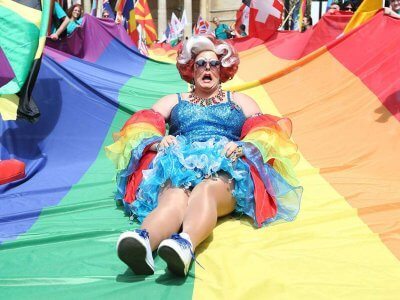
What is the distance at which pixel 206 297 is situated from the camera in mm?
1791

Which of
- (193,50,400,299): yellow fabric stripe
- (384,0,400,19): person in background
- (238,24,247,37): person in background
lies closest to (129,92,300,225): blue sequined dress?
(193,50,400,299): yellow fabric stripe

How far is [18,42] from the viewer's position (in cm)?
356

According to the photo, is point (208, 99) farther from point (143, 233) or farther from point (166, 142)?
point (143, 233)

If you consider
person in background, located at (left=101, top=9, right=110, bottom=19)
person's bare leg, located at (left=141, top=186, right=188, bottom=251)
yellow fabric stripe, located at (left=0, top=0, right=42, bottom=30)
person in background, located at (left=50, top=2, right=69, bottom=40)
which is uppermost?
yellow fabric stripe, located at (left=0, top=0, right=42, bottom=30)

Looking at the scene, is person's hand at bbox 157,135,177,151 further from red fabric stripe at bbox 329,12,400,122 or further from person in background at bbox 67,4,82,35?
person in background at bbox 67,4,82,35

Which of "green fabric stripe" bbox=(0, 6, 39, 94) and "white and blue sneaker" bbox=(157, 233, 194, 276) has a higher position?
"green fabric stripe" bbox=(0, 6, 39, 94)

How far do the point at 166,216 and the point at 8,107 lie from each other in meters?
1.96

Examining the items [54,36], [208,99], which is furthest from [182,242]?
[54,36]

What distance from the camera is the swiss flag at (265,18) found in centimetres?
879

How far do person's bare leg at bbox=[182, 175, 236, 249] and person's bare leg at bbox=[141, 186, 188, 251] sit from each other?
36mm

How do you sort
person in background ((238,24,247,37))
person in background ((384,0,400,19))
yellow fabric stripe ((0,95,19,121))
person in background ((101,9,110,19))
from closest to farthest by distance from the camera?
yellow fabric stripe ((0,95,19,121))
person in background ((384,0,400,19))
person in background ((101,9,110,19))
person in background ((238,24,247,37))

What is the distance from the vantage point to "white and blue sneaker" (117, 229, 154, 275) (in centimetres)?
181

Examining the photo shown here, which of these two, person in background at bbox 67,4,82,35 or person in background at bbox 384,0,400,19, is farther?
person in background at bbox 67,4,82,35

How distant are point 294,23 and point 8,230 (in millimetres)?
10835
